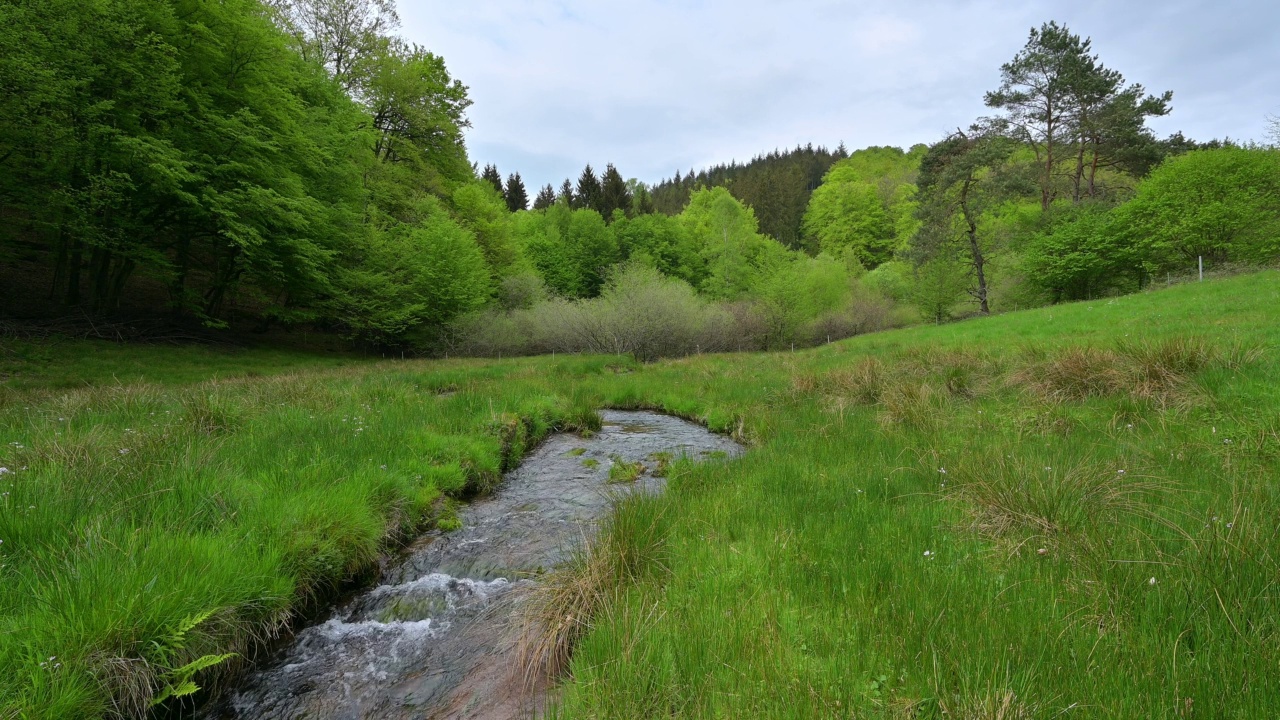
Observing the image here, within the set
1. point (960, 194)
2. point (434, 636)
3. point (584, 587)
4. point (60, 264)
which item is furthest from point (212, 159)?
point (960, 194)

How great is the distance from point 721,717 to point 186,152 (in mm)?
24366

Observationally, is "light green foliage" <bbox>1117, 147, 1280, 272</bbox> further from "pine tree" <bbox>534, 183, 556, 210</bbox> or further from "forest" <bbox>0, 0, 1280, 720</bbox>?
"pine tree" <bbox>534, 183, 556, 210</bbox>

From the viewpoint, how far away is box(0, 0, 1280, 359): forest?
50.4 ft

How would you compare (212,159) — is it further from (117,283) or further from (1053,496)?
(1053,496)

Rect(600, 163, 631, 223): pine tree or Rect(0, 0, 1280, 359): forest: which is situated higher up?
Rect(600, 163, 631, 223): pine tree

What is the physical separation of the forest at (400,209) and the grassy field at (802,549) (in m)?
13.9

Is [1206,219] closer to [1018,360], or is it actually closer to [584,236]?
[1018,360]

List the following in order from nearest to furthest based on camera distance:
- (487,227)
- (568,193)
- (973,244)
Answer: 1. (973,244)
2. (487,227)
3. (568,193)

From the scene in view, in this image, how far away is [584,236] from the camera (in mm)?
47812

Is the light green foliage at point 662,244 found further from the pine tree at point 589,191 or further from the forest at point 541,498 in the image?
the forest at point 541,498

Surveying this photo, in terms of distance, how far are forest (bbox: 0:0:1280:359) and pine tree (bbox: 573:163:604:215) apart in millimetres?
13747

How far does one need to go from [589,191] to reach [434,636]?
205ft

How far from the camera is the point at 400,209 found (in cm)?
3038

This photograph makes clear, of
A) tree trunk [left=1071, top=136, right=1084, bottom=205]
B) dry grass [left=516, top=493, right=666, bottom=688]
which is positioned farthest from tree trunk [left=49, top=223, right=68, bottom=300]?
tree trunk [left=1071, top=136, right=1084, bottom=205]
